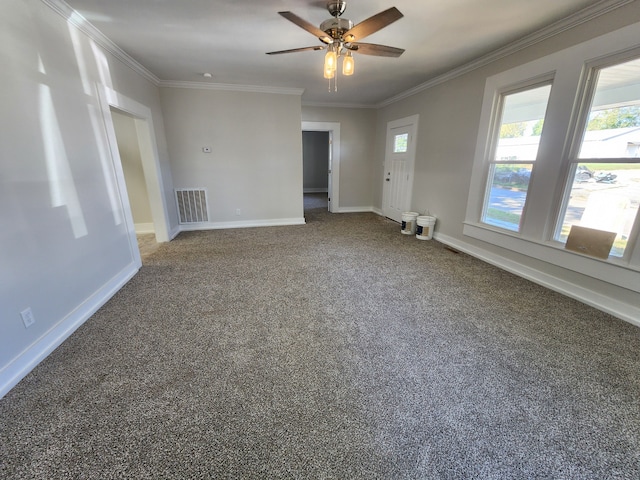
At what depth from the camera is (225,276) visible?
305cm

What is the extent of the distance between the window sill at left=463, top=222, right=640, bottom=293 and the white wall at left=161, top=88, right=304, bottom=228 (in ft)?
11.2

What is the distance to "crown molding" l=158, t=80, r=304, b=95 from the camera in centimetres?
430

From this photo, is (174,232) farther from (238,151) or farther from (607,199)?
(607,199)

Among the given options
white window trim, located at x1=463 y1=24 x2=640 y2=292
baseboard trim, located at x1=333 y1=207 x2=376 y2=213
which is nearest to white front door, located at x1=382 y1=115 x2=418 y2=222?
baseboard trim, located at x1=333 y1=207 x2=376 y2=213

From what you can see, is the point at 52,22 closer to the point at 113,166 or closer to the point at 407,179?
the point at 113,166

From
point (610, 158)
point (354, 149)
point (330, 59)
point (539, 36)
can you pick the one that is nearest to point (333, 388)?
point (330, 59)

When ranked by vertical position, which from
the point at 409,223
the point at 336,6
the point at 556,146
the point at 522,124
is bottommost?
the point at 409,223

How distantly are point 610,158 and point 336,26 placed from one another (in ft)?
8.42

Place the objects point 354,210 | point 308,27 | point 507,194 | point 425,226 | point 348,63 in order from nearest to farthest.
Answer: point 308,27 < point 348,63 < point 507,194 < point 425,226 < point 354,210

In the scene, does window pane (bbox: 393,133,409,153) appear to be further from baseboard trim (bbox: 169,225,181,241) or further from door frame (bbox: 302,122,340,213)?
baseboard trim (bbox: 169,225,181,241)

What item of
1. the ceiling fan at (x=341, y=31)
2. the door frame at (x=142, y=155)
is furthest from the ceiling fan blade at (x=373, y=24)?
the door frame at (x=142, y=155)

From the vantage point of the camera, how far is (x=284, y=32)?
103 inches

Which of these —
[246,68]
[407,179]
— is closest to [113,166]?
[246,68]

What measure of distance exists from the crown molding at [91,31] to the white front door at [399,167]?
4.32m
